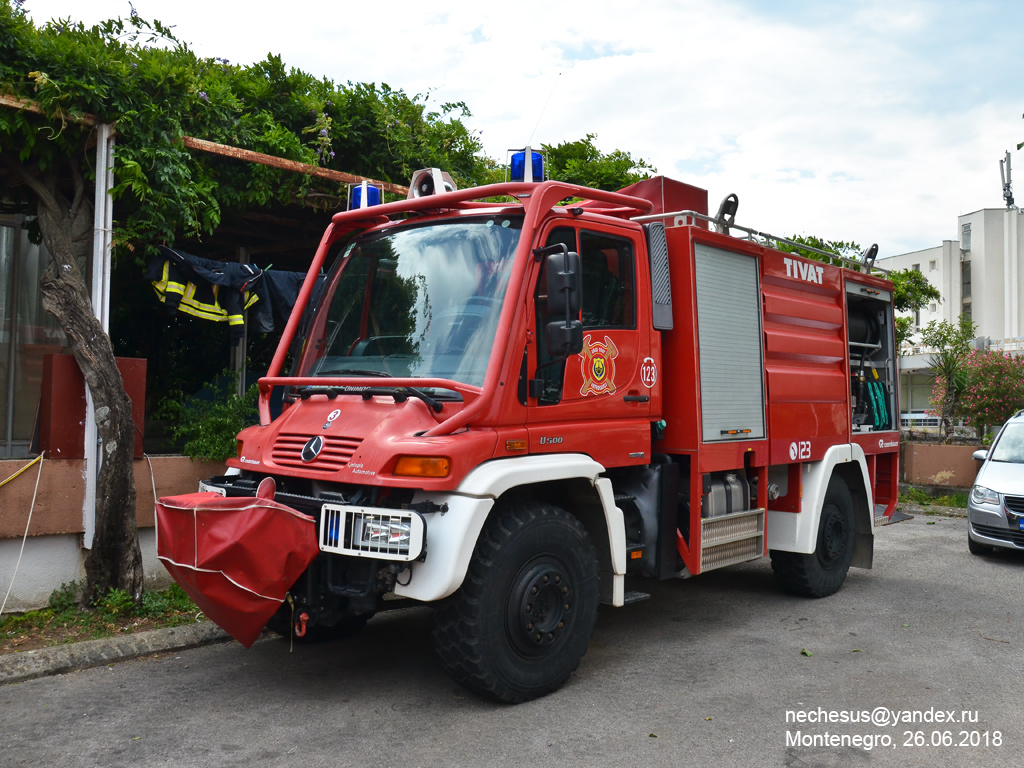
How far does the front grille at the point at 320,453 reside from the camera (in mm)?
4504

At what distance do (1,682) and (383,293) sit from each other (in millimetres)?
3239

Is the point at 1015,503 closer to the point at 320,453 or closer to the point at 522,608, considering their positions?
the point at 522,608

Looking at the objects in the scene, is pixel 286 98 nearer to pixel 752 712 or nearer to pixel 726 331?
pixel 726 331

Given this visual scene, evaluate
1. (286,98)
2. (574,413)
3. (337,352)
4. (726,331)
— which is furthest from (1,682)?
(286,98)

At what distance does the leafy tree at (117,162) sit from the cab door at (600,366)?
137 inches

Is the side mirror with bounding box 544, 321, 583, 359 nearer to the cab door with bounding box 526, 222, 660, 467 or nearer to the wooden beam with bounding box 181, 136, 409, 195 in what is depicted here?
the cab door with bounding box 526, 222, 660, 467

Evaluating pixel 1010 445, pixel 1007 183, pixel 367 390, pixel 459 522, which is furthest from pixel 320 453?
pixel 1007 183

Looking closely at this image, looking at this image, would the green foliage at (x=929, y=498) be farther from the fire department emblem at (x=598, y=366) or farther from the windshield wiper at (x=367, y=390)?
the windshield wiper at (x=367, y=390)

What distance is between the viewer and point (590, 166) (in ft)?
42.7

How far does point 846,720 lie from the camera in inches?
179

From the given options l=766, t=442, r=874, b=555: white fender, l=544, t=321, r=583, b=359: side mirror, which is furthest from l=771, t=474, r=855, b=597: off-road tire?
l=544, t=321, r=583, b=359: side mirror

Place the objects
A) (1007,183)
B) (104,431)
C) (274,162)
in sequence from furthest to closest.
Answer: (1007,183) → (274,162) → (104,431)

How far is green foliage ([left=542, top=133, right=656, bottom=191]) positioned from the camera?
12852 millimetres

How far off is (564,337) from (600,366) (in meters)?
0.73
